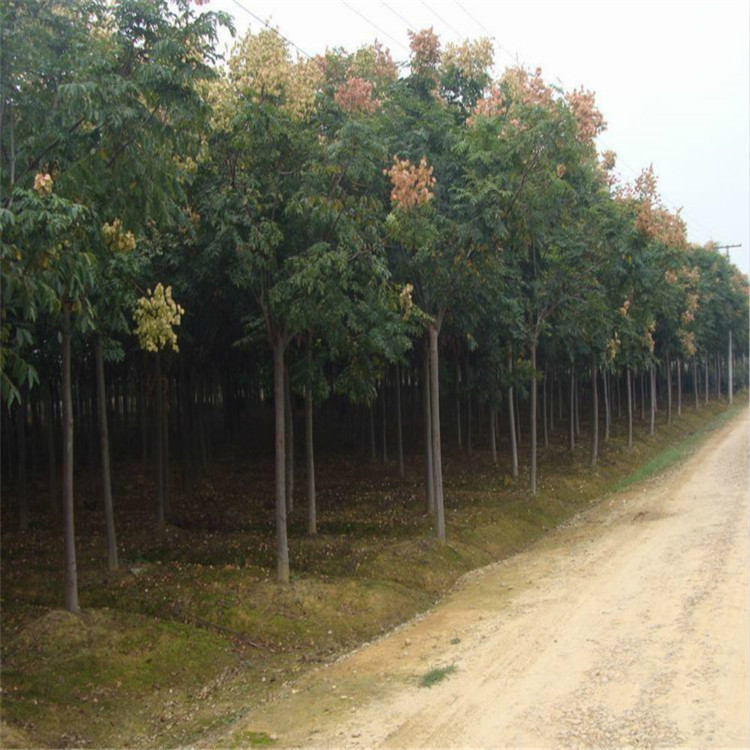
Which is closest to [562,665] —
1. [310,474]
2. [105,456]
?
[310,474]

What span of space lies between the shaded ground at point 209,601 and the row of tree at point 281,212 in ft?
2.55

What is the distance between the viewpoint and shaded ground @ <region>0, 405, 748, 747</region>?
9102 mm

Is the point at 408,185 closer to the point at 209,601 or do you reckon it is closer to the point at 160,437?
the point at 209,601

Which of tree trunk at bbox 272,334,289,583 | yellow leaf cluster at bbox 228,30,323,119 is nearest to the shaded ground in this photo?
tree trunk at bbox 272,334,289,583

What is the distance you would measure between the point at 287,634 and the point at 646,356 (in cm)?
2518

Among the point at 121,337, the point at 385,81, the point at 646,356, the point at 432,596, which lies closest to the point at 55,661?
the point at 432,596

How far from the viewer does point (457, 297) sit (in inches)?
675

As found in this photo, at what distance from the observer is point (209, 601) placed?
12.2 m

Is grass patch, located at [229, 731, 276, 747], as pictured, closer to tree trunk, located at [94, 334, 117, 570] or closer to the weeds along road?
the weeds along road

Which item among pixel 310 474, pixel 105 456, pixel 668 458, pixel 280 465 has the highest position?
pixel 105 456

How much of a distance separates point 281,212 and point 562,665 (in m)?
8.00

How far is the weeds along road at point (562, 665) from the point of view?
782cm

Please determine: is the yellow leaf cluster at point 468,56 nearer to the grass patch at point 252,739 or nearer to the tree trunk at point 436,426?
the tree trunk at point 436,426

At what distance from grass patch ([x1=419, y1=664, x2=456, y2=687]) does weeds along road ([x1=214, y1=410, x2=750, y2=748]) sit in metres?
0.08
